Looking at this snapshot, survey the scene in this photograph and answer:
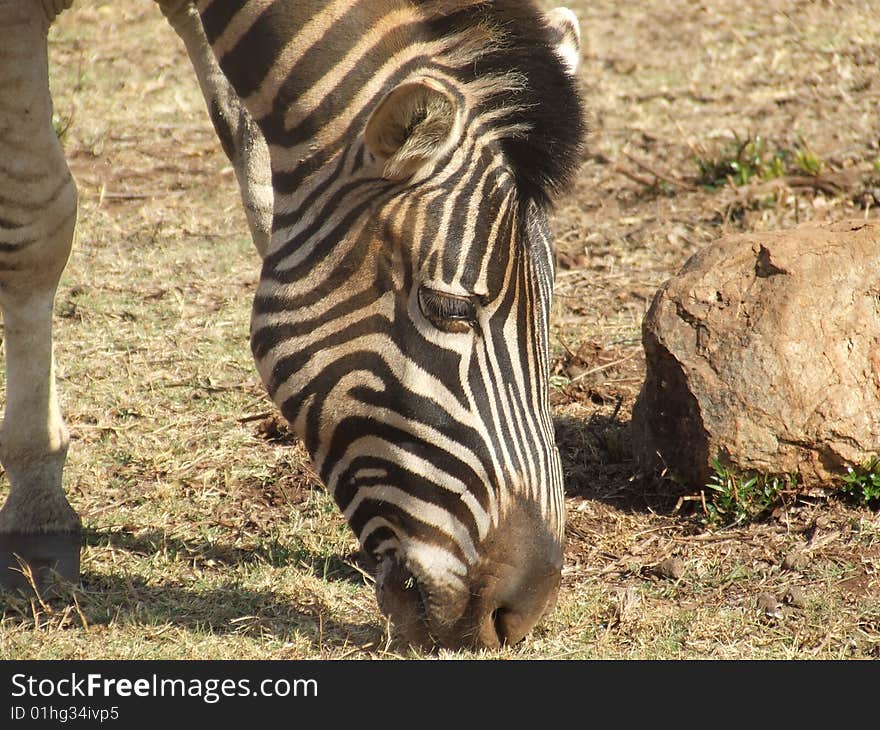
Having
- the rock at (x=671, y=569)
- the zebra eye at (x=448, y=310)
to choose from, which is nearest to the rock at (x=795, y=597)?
the rock at (x=671, y=569)

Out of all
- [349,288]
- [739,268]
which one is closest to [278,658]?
[349,288]

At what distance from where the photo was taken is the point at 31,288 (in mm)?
4645

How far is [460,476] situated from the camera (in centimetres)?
324

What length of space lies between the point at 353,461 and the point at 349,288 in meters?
0.51

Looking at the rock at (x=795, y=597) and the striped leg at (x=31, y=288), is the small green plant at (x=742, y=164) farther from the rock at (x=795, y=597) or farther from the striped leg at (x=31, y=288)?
the striped leg at (x=31, y=288)

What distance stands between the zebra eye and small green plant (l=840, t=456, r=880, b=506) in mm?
2118

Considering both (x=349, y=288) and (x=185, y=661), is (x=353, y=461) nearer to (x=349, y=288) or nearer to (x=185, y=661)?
(x=349, y=288)

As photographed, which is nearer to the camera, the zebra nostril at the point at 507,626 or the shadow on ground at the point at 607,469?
the zebra nostril at the point at 507,626

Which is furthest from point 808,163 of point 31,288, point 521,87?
point 31,288

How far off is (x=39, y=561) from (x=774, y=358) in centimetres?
295

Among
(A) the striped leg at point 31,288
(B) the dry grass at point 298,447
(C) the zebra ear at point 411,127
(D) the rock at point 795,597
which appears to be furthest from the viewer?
(A) the striped leg at point 31,288

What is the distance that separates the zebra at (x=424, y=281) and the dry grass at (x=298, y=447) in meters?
0.57

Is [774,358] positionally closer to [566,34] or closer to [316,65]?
[566,34]

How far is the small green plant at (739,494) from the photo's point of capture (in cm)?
462
